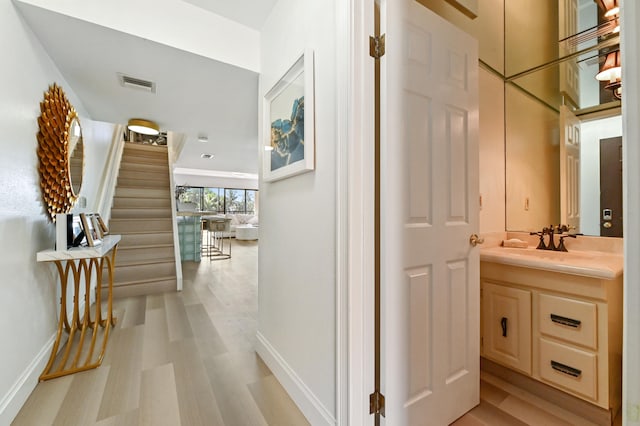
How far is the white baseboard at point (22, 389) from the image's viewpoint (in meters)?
1.32

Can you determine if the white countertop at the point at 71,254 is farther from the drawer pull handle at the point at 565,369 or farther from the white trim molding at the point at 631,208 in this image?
the drawer pull handle at the point at 565,369

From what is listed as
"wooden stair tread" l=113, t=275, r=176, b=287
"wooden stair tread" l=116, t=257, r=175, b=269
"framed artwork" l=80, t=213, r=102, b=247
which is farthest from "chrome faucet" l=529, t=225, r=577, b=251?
"wooden stair tread" l=116, t=257, r=175, b=269

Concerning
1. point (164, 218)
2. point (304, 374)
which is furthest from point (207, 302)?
point (304, 374)

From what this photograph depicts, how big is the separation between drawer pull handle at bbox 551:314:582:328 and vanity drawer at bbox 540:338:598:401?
0.40 feet

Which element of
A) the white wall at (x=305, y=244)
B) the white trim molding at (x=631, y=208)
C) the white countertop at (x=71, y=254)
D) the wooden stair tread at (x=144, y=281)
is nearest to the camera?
the white trim molding at (x=631, y=208)

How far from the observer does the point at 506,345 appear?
1.66m

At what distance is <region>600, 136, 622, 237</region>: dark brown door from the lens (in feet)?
5.22

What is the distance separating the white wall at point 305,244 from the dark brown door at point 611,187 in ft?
5.65

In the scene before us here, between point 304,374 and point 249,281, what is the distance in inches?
111

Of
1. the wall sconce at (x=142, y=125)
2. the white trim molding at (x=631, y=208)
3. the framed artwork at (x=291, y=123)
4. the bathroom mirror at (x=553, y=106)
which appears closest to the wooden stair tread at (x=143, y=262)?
the wall sconce at (x=142, y=125)

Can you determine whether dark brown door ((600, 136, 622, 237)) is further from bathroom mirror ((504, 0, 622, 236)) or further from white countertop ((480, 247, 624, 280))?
white countertop ((480, 247, 624, 280))

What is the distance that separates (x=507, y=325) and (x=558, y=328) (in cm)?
26

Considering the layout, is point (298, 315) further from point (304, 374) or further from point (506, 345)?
point (506, 345)

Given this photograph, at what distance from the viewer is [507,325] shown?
5.42ft
